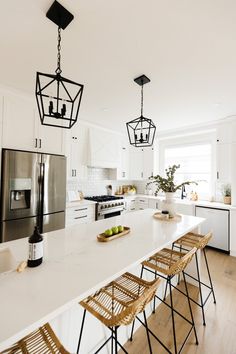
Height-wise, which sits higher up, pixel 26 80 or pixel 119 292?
pixel 26 80

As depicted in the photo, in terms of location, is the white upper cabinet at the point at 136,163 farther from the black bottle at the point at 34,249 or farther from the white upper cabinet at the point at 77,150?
the black bottle at the point at 34,249

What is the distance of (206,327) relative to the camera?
5.65 ft

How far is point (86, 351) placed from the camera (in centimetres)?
125

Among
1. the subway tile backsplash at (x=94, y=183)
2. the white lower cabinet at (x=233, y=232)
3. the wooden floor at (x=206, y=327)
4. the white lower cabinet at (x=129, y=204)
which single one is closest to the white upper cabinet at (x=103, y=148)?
the subway tile backsplash at (x=94, y=183)

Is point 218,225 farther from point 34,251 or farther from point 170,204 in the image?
point 34,251

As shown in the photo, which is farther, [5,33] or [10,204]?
[10,204]

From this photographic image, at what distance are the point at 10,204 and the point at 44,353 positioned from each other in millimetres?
1796

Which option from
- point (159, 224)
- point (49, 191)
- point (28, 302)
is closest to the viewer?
point (28, 302)

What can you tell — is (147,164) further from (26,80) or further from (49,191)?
(26,80)

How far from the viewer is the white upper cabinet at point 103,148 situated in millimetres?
3811

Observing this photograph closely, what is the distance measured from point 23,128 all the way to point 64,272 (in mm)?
2237

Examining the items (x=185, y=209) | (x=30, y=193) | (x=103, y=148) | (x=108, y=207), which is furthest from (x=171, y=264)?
(x=103, y=148)

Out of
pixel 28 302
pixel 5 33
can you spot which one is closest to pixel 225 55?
pixel 5 33

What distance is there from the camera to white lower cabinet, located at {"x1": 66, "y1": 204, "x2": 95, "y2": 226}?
3.07 metres
